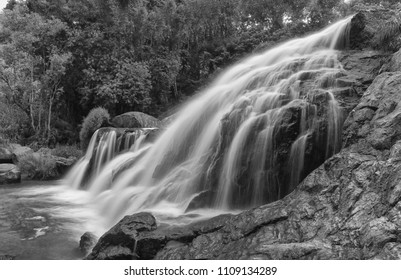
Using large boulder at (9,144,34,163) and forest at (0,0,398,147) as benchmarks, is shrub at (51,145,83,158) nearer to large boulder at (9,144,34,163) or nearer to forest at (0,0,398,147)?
large boulder at (9,144,34,163)

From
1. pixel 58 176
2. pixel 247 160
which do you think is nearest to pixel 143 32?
pixel 58 176

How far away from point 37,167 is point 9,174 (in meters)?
1.15

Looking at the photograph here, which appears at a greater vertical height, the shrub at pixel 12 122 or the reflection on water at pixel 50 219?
the shrub at pixel 12 122

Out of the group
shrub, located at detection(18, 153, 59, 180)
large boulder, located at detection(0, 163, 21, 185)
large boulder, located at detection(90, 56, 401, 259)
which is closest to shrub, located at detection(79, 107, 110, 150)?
shrub, located at detection(18, 153, 59, 180)

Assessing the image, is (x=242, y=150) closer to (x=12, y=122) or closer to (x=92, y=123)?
(x=92, y=123)

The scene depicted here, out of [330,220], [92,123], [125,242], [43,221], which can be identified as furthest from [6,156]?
[330,220]

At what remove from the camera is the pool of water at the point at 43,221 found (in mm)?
6618

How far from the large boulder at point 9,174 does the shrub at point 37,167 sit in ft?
1.98

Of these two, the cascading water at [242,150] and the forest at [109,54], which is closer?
the cascading water at [242,150]

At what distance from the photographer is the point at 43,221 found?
8.27 metres

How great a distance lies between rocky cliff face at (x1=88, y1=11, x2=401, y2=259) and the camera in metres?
4.13

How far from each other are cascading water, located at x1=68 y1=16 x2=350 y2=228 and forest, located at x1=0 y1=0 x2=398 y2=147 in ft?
22.3

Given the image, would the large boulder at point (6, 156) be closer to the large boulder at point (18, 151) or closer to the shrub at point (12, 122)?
the large boulder at point (18, 151)

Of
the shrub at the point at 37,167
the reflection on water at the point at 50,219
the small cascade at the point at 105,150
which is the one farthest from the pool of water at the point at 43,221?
the shrub at the point at 37,167
